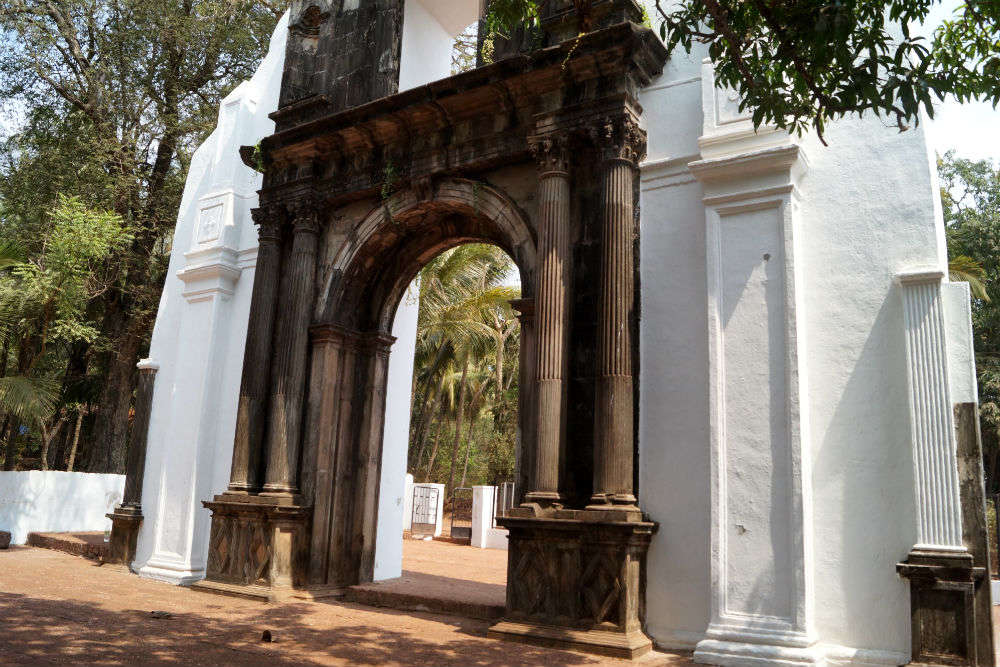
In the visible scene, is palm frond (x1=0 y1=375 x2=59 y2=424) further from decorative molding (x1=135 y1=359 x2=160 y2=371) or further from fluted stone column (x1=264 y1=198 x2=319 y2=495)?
fluted stone column (x1=264 y1=198 x2=319 y2=495)

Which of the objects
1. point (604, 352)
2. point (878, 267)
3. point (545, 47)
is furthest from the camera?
point (545, 47)

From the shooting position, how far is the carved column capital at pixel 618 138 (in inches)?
295

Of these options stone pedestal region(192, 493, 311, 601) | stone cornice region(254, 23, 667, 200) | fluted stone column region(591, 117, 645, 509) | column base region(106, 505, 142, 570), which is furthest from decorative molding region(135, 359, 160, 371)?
fluted stone column region(591, 117, 645, 509)

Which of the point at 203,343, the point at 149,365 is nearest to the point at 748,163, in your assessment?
the point at 203,343

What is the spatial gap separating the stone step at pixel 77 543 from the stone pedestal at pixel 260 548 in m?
3.24

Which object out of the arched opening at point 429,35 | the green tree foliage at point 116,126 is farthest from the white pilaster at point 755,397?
the green tree foliage at point 116,126

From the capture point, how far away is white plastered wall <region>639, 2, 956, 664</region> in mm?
5957

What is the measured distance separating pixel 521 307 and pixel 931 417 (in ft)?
12.3

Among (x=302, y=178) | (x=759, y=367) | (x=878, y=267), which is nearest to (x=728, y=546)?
(x=759, y=367)

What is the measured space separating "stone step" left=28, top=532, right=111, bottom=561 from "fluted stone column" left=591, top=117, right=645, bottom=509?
803 cm

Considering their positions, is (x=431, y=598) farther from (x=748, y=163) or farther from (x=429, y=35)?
(x=429, y=35)

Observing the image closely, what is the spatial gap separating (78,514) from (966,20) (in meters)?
16.3

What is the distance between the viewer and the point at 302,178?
9922mm

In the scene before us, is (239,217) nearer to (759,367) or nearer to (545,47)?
(545,47)
